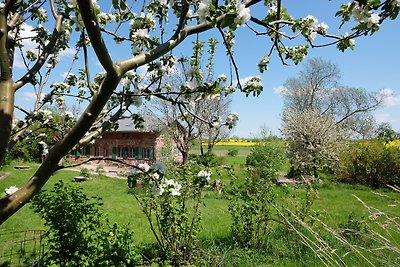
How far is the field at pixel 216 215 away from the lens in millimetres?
4738

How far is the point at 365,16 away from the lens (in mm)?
1489

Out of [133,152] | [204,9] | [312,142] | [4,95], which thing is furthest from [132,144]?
[204,9]

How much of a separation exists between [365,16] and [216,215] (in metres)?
7.60

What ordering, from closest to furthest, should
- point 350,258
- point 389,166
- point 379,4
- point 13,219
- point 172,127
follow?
point 379,4 → point 350,258 → point 13,219 → point 389,166 → point 172,127

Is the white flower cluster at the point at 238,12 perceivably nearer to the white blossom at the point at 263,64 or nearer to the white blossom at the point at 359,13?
the white blossom at the point at 359,13

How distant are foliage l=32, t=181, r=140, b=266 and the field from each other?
60 centimetres

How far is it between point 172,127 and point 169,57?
653 inches

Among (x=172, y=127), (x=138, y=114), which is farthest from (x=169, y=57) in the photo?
(x=172, y=127)

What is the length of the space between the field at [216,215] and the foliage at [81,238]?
600mm

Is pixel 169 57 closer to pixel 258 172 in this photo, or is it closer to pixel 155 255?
pixel 155 255

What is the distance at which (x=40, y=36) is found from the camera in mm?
2818

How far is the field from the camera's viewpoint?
4.74m

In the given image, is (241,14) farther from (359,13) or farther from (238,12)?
(359,13)

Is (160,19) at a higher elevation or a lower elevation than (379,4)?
higher
